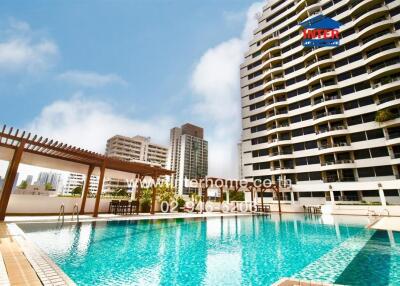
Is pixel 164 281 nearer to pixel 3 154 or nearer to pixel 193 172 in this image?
pixel 3 154

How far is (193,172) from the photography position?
407 feet

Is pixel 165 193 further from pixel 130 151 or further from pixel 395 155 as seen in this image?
pixel 130 151

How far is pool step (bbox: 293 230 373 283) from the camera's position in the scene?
5.31 meters

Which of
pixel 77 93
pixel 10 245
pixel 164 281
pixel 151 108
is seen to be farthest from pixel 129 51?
pixel 151 108

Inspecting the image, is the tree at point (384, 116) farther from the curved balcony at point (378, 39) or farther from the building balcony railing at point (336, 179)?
the curved balcony at point (378, 39)

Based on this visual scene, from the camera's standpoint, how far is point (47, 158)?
1564 cm

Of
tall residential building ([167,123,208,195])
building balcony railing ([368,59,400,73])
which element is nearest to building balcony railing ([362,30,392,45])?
building balcony railing ([368,59,400,73])

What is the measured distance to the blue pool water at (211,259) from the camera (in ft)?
16.7

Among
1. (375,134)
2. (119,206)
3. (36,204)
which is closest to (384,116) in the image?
(375,134)

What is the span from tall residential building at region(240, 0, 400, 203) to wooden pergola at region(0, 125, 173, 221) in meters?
25.8

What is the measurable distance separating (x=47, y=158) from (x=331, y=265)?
1771 centimetres

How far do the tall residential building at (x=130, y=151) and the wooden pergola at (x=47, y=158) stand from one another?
7321cm

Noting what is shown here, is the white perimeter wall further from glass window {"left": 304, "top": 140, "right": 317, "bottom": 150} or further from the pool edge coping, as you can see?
glass window {"left": 304, "top": 140, "right": 317, "bottom": 150}

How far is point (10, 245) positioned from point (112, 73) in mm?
19279
